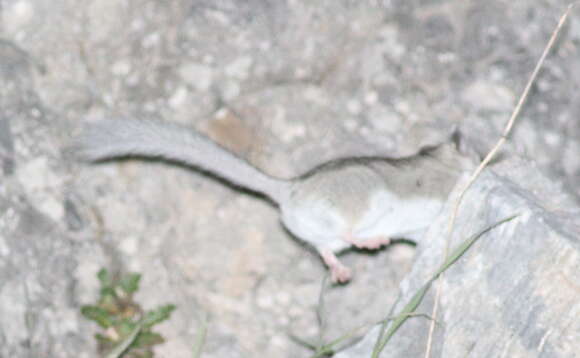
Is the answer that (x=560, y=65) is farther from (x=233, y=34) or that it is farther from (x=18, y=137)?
(x=18, y=137)

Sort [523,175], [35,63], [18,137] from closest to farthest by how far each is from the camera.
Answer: [523,175] → [18,137] → [35,63]

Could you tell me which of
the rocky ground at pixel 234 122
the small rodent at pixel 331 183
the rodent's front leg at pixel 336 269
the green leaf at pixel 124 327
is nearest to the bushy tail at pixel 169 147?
the small rodent at pixel 331 183

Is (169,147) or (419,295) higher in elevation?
(419,295)

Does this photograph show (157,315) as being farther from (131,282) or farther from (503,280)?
(503,280)

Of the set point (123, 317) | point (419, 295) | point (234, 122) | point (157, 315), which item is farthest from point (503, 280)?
point (234, 122)

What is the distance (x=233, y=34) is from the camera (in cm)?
411

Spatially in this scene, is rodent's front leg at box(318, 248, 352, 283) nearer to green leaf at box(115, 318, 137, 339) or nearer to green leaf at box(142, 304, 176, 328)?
green leaf at box(142, 304, 176, 328)

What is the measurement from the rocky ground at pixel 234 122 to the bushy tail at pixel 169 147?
600 millimetres

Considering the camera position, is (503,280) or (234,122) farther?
(234,122)

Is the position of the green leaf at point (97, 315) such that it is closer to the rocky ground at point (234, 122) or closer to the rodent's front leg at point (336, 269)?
the rocky ground at point (234, 122)

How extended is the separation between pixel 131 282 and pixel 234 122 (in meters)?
0.90

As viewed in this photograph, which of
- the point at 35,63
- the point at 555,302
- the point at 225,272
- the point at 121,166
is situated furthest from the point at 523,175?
the point at 35,63

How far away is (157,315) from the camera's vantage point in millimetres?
3410

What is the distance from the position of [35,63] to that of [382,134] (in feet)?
5.17
